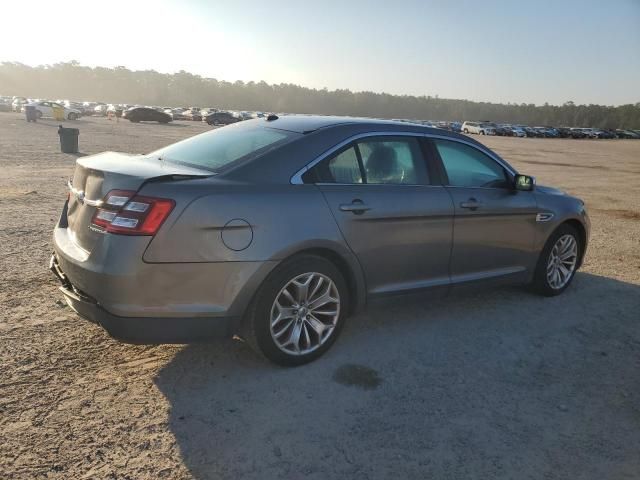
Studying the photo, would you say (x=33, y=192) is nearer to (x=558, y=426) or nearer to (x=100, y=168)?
(x=100, y=168)

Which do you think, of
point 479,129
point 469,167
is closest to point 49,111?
point 469,167

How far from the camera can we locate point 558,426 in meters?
Result: 3.20

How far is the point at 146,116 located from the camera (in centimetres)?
5222

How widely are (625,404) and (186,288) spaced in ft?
9.25

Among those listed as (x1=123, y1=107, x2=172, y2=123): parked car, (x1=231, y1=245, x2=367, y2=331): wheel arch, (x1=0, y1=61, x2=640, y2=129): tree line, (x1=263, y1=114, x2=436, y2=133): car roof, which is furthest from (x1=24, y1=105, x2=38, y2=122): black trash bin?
(x1=0, y1=61, x2=640, y2=129): tree line

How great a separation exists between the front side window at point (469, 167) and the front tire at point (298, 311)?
4.91 feet

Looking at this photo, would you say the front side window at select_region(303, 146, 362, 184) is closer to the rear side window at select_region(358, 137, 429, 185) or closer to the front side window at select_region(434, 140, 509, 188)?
the rear side window at select_region(358, 137, 429, 185)

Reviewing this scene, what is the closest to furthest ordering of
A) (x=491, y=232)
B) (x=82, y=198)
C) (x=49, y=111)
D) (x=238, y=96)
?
(x=82, y=198)
(x=491, y=232)
(x=49, y=111)
(x=238, y=96)

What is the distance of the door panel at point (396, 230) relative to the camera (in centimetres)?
383

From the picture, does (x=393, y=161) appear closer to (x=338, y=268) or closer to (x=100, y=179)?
(x=338, y=268)

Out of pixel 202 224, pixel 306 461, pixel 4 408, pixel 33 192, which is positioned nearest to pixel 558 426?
pixel 306 461

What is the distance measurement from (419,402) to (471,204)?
73.8 inches

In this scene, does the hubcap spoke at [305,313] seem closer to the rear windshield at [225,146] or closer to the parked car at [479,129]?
the rear windshield at [225,146]

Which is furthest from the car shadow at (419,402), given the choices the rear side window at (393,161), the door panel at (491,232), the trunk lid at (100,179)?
the trunk lid at (100,179)
